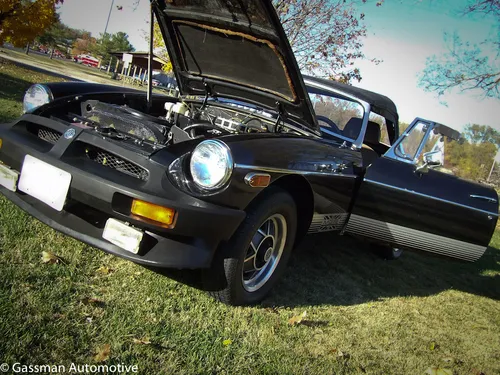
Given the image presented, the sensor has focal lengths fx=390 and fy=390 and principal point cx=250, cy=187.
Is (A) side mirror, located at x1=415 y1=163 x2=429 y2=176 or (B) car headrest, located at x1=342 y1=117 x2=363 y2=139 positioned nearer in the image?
(A) side mirror, located at x1=415 y1=163 x2=429 y2=176

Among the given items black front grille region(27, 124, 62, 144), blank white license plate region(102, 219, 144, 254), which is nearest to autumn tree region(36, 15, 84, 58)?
black front grille region(27, 124, 62, 144)

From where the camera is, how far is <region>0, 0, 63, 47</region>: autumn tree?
45.5 ft

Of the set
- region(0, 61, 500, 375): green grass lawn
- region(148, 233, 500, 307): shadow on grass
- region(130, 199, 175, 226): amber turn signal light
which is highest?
region(130, 199, 175, 226): amber turn signal light

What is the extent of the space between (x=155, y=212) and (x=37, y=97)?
181cm

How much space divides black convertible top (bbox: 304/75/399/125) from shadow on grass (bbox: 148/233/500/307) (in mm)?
1468

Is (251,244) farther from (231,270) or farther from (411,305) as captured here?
(411,305)

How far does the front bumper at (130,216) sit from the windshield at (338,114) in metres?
1.84

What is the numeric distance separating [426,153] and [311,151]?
4.42 ft

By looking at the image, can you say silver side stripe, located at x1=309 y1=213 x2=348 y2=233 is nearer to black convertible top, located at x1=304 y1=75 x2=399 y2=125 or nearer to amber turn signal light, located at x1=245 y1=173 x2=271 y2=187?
amber turn signal light, located at x1=245 y1=173 x2=271 y2=187

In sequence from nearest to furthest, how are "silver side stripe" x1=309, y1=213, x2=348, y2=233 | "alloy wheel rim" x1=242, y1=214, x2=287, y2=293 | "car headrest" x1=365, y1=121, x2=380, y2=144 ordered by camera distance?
1. "alloy wheel rim" x1=242, y1=214, x2=287, y2=293
2. "silver side stripe" x1=309, y1=213, x2=348, y2=233
3. "car headrest" x1=365, y1=121, x2=380, y2=144

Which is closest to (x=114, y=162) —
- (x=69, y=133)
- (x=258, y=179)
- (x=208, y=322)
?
(x=69, y=133)

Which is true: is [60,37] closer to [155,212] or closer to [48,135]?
[48,135]

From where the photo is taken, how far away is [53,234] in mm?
2635

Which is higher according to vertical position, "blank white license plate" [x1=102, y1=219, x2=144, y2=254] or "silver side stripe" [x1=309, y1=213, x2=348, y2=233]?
"silver side stripe" [x1=309, y1=213, x2=348, y2=233]
